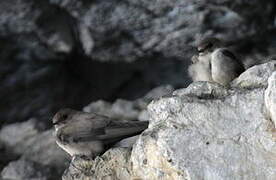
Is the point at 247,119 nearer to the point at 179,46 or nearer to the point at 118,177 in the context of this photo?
the point at 118,177

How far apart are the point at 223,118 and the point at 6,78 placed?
298 inches

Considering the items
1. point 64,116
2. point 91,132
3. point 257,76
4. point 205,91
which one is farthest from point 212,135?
point 64,116

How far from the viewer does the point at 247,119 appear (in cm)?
588

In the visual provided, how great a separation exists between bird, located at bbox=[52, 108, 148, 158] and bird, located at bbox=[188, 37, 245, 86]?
3.18 ft

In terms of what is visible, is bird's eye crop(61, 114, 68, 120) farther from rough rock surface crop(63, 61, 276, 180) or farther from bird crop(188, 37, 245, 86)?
rough rock surface crop(63, 61, 276, 180)

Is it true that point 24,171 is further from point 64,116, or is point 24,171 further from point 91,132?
point 91,132

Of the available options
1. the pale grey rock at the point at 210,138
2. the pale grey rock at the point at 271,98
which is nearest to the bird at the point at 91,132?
the pale grey rock at the point at 210,138

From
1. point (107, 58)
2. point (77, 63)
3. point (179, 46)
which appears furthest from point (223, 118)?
point (77, 63)

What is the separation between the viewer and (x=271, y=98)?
223 inches

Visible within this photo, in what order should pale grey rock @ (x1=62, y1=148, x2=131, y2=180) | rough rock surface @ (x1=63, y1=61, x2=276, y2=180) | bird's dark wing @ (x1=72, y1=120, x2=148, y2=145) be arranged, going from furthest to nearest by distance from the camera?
bird's dark wing @ (x1=72, y1=120, x2=148, y2=145) < pale grey rock @ (x1=62, y1=148, x2=131, y2=180) < rough rock surface @ (x1=63, y1=61, x2=276, y2=180)

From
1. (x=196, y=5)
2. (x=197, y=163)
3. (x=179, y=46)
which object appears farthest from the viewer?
(x=179, y=46)

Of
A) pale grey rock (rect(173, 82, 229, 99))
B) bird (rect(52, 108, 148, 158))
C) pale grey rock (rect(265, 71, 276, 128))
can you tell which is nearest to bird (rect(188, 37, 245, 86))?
bird (rect(52, 108, 148, 158))

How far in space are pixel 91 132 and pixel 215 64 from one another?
1.55m

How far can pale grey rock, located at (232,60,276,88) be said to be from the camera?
6.29 meters
